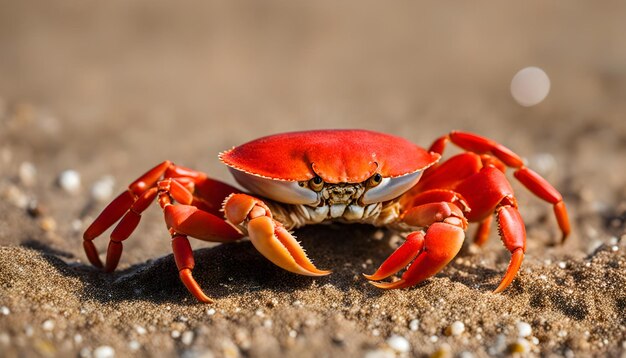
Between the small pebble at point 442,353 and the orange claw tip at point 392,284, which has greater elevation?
the orange claw tip at point 392,284

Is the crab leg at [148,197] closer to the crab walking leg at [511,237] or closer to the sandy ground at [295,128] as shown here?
the sandy ground at [295,128]

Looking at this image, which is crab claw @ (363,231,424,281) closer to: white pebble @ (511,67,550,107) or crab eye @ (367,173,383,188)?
crab eye @ (367,173,383,188)

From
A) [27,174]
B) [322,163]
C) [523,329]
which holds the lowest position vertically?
[27,174]

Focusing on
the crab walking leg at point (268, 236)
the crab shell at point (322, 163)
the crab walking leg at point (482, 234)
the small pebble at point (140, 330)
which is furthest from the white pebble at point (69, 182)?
the crab walking leg at point (482, 234)

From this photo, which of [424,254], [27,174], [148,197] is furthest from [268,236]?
[27,174]

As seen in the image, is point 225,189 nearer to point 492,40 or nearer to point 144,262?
point 144,262

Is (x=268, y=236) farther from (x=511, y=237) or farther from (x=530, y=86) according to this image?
(x=530, y=86)

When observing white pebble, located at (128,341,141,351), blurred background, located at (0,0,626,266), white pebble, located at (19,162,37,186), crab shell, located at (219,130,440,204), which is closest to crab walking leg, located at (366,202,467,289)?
crab shell, located at (219,130,440,204)
